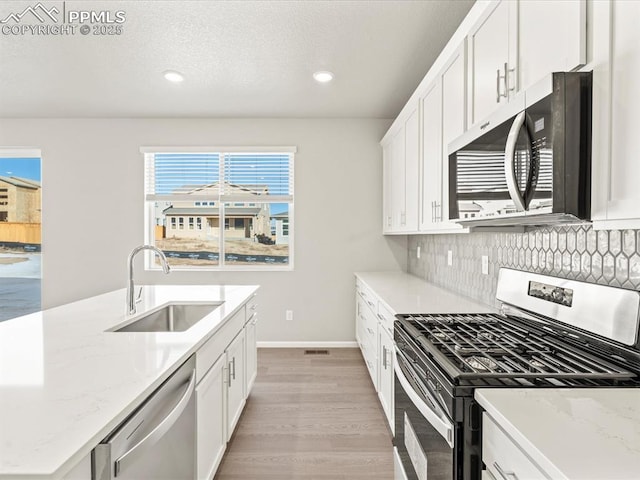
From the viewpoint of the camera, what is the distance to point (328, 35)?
266 centimetres

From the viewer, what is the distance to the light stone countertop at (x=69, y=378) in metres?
0.80

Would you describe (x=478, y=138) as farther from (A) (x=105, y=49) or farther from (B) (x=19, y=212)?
(B) (x=19, y=212)

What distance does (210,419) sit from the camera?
1858 millimetres

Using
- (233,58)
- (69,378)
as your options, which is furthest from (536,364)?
(233,58)

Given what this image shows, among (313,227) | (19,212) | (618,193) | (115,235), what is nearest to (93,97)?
Answer: (115,235)

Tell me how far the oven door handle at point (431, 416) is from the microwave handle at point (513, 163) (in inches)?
28.0

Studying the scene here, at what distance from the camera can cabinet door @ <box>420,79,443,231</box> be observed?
239cm

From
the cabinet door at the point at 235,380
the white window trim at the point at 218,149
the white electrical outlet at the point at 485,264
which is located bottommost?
the cabinet door at the point at 235,380

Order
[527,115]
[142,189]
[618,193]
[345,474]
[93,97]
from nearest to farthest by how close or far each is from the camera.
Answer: [618,193], [527,115], [345,474], [93,97], [142,189]

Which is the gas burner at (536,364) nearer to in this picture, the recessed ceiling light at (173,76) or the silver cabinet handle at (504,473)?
the silver cabinet handle at (504,473)

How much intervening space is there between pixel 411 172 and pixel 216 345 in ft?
6.56

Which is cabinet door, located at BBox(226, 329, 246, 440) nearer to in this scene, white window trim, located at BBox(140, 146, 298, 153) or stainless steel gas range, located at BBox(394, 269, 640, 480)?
stainless steel gas range, located at BBox(394, 269, 640, 480)

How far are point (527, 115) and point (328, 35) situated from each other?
183 centimetres

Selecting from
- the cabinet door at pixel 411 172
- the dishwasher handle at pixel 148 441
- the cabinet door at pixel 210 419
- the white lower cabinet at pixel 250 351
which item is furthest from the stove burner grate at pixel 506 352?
the white lower cabinet at pixel 250 351
